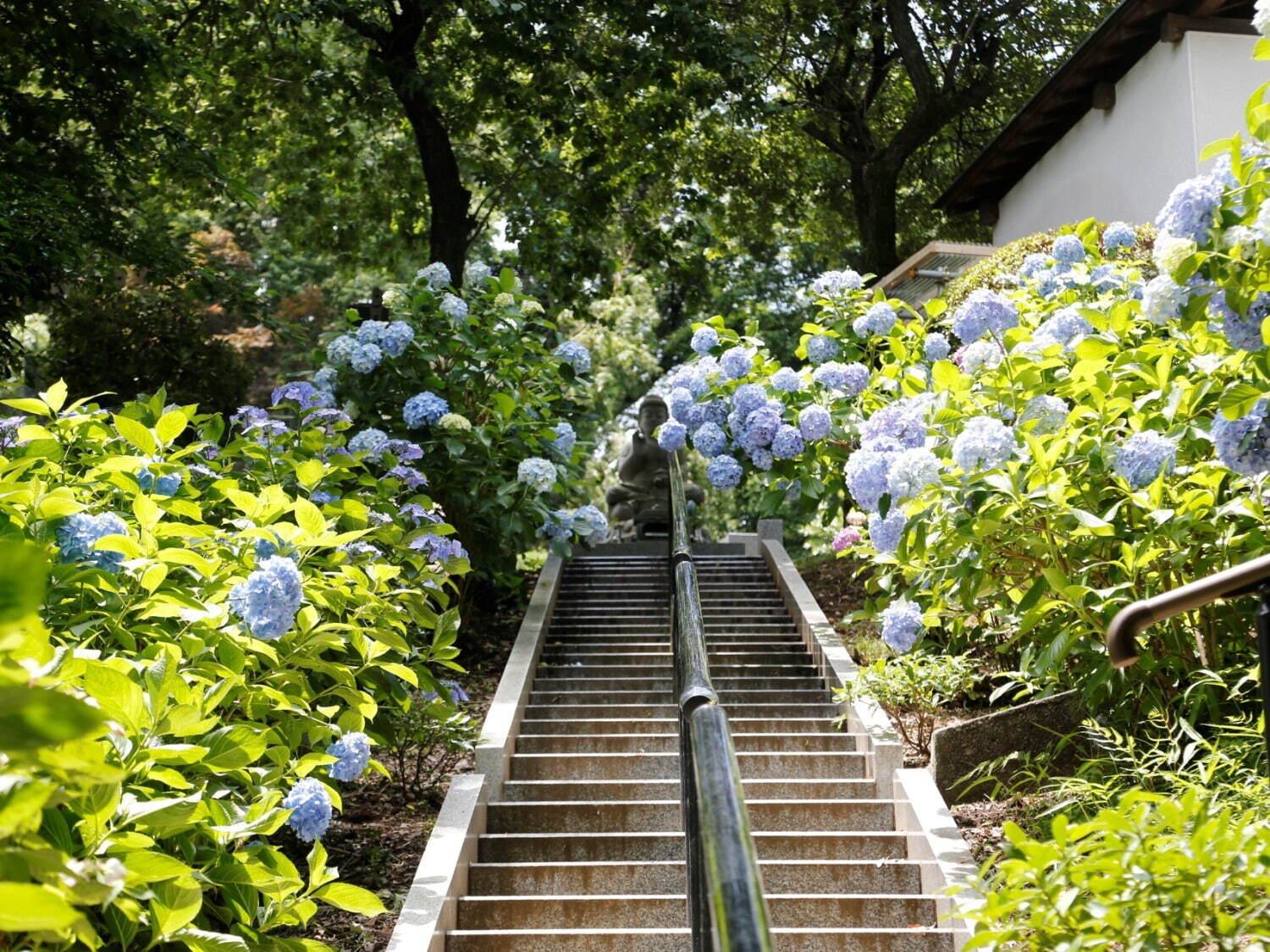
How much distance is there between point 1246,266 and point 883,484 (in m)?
2.26

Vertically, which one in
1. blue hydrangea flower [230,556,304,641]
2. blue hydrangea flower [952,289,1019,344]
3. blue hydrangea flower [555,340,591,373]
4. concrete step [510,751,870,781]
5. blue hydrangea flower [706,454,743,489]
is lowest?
blue hydrangea flower [230,556,304,641]

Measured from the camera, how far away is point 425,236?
16.0m

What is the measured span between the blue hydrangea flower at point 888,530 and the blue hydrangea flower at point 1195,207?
214 centimetres

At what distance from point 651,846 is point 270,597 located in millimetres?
2781

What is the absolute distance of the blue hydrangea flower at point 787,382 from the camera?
7.86 meters

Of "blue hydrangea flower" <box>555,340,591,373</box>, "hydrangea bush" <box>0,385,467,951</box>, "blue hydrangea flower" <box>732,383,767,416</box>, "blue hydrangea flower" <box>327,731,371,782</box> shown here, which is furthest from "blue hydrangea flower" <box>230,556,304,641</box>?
"blue hydrangea flower" <box>555,340,591,373</box>

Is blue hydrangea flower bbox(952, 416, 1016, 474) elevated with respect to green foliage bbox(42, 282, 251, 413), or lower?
lower

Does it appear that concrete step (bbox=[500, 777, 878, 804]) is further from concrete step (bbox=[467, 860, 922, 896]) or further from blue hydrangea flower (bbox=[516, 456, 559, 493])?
blue hydrangea flower (bbox=[516, 456, 559, 493])

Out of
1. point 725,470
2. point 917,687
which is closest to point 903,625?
point 917,687

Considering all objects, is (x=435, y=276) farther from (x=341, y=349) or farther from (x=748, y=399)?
(x=748, y=399)

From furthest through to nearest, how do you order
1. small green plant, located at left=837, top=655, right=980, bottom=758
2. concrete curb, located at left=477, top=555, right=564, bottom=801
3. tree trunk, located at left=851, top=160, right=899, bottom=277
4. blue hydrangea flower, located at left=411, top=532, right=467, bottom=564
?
tree trunk, located at left=851, top=160, right=899, bottom=277 → concrete curb, located at left=477, top=555, right=564, bottom=801 → small green plant, located at left=837, top=655, right=980, bottom=758 → blue hydrangea flower, located at left=411, top=532, right=467, bottom=564

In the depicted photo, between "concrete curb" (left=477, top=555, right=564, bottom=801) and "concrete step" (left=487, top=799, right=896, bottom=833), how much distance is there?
23 cm

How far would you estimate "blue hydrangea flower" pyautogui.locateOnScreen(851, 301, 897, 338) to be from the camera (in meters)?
7.62

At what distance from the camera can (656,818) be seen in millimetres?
6301
